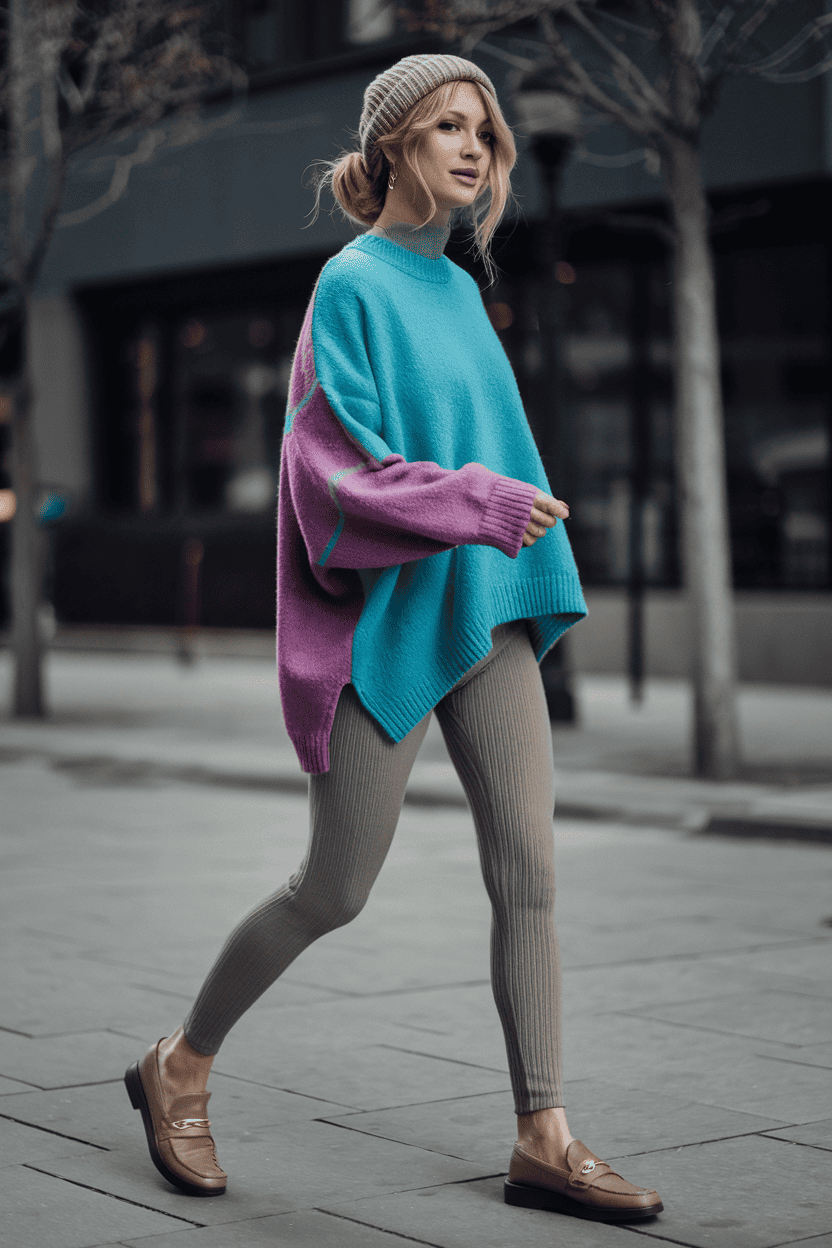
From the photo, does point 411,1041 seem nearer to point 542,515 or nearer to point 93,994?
point 93,994

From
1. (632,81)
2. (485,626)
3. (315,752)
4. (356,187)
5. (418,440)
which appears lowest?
(315,752)

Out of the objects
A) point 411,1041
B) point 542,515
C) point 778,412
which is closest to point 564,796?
point 411,1041

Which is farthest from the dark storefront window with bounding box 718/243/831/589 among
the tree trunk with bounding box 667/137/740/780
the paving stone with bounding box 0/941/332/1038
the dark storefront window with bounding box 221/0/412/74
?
the paving stone with bounding box 0/941/332/1038

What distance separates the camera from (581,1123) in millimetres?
4289

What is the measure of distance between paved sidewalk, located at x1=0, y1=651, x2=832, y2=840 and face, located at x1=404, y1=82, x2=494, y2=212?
5.97 meters

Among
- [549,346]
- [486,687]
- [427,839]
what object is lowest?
[427,839]

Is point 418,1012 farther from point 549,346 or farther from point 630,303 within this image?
point 630,303

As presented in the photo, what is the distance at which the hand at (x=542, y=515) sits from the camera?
3.36 metres

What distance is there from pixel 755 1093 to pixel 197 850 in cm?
464

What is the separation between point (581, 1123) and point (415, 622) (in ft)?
4.51

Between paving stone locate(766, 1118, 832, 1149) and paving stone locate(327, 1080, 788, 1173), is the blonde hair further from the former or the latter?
paving stone locate(766, 1118, 832, 1149)

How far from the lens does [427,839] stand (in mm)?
9266

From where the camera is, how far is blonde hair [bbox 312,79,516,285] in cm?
361

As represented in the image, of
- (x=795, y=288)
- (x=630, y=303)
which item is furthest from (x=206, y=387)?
(x=795, y=288)
